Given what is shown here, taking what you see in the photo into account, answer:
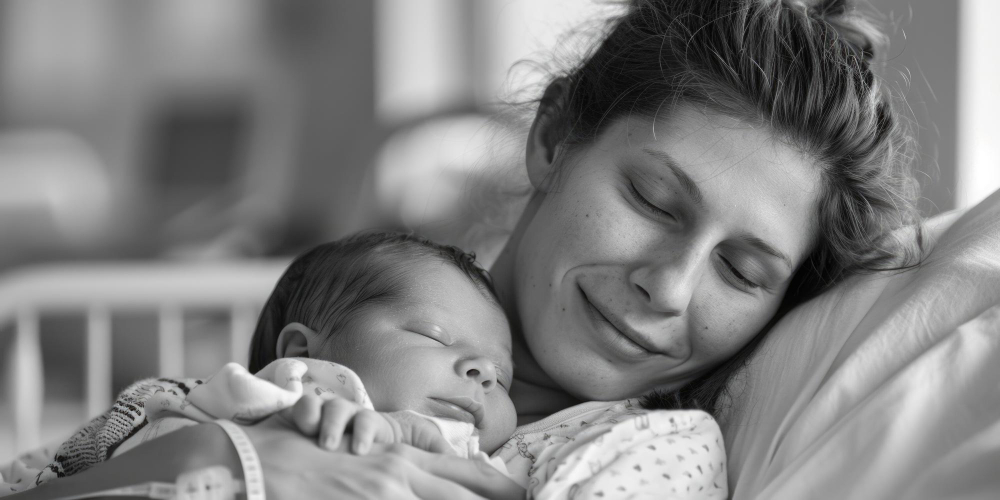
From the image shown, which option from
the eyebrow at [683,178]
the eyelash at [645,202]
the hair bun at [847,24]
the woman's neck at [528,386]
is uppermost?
the hair bun at [847,24]

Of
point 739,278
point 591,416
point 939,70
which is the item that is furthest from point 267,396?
point 939,70

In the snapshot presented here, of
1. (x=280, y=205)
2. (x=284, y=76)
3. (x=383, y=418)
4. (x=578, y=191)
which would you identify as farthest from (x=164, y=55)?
(x=383, y=418)

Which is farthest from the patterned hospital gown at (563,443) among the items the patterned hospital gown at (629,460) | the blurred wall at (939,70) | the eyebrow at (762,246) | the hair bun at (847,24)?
the blurred wall at (939,70)

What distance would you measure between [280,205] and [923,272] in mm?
2812

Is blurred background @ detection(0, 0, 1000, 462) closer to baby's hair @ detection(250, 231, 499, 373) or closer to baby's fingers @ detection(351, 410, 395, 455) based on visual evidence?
baby's hair @ detection(250, 231, 499, 373)

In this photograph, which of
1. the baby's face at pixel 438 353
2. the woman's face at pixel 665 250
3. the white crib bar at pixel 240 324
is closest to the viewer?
the baby's face at pixel 438 353

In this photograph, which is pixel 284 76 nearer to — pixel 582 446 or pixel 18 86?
pixel 18 86

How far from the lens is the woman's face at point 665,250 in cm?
106

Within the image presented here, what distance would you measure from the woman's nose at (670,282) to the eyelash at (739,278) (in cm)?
6

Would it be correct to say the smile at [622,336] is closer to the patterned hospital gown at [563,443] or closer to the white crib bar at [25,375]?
the patterned hospital gown at [563,443]

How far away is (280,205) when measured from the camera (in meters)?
3.51

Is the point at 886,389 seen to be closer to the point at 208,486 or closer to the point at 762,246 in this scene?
the point at 762,246

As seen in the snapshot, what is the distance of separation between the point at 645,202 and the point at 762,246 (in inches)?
5.9

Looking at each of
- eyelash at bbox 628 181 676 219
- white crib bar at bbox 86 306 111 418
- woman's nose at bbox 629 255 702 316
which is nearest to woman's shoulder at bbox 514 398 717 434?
woman's nose at bbox 629 255 702 316
